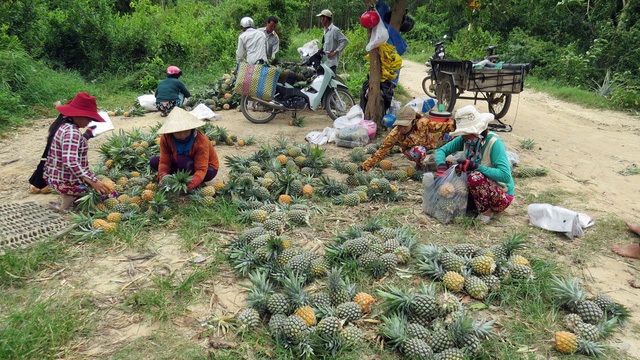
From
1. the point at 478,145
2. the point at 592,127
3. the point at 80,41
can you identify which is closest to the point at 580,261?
the point at 478,145

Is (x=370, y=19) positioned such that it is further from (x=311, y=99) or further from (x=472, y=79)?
(x=472, y=79)

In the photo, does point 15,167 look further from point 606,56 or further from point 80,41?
point 606,56

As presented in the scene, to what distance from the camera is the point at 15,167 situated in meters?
6.39

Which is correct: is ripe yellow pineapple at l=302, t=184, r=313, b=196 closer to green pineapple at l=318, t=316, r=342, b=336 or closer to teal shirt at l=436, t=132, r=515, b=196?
teal shirt at l=436, t=132, r=515, b=196

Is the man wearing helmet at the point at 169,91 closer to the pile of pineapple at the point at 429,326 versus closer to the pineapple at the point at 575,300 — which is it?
the pile of pineapple at the point at 429,326

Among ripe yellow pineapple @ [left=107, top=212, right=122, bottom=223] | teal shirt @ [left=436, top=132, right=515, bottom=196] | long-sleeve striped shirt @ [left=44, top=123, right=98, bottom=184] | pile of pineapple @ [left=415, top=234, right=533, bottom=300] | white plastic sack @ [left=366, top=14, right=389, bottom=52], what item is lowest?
pile of pineapple @ [left=415, top=234, right=533, bottom=300]

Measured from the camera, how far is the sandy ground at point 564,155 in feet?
12.8

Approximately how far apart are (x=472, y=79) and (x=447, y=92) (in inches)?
23.5

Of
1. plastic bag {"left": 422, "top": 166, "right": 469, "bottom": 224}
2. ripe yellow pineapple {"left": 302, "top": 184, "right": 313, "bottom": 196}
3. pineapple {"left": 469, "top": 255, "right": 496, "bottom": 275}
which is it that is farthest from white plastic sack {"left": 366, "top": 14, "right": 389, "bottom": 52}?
pineapple {"left": 469, "top": 255, "right": 496, "bottom": 275}

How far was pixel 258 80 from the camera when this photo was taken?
848cm

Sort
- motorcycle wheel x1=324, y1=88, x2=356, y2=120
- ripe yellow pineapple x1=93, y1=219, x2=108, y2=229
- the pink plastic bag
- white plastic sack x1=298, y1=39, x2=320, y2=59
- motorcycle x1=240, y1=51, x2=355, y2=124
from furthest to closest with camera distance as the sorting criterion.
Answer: white plastic sack x1=298, y1=39, x2=320, y2=59, motorcycle wheel x1=324, y1=88, x2=356, y2=120, motorcycle x1=240, y1=51, x2=355, y2=124, the pink plastic bag, ripe yellow pineapple x1=93, y1=219, x2=108, y2=229

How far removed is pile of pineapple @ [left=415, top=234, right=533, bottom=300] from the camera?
11.5 ft

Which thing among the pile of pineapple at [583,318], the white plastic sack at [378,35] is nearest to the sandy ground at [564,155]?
the pile of pineapple at [583,318]

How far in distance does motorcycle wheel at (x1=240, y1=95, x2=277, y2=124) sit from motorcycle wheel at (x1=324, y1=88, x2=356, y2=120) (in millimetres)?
1169
